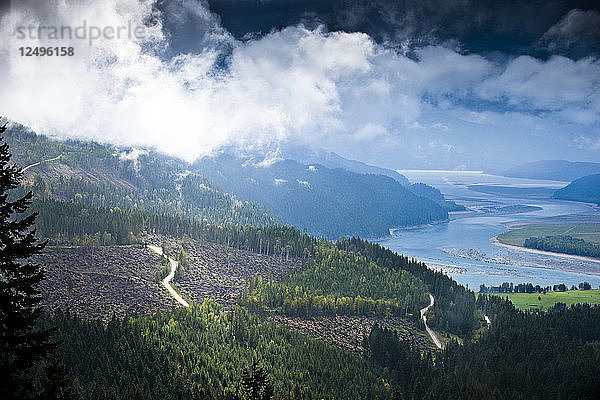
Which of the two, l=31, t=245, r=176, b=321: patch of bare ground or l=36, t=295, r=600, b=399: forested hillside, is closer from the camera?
l=36, t=295, r=600, b=399: forested hillside

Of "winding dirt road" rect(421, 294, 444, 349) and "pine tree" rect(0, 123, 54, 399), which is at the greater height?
Result: "pine tree" rect(0, 123, 54, 399)

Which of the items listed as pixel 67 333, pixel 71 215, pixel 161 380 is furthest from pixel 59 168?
pixel 161 380

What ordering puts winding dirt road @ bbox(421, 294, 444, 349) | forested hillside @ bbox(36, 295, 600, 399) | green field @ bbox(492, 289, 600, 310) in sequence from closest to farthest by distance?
forested hillside @ bbox(36, 295, 600, 399) → winding dirt road @ bbox(421, 294, 444, 349) → green field @ bbox(492, 289, 600, 310)

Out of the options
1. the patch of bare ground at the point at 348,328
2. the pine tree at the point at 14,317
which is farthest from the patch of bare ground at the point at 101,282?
the pine tree at the point at 14,317

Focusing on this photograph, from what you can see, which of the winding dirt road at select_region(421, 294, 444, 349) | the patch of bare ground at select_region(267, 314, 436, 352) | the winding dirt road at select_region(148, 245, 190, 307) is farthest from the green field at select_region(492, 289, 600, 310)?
the winding dirt road at select_region(148, 245, 190, 307)

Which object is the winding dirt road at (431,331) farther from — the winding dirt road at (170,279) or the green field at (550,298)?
the winding dirt road at (170,279)

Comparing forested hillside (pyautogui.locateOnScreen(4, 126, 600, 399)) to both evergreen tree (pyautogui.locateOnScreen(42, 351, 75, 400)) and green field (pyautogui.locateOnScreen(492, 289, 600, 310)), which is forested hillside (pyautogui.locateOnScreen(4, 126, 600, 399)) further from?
green field (pyautogui.locateOnScreen(492, 289, 600, 310))

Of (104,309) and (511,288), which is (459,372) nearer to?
(104,309)
